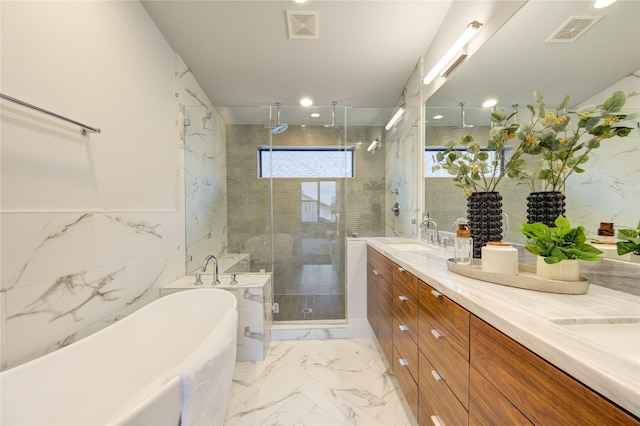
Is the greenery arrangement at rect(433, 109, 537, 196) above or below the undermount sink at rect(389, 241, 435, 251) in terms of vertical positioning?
above

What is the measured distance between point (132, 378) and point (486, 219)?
6.62 ft

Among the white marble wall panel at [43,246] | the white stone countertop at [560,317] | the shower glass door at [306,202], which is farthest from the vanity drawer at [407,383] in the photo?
the white marble wall panel at [43,246]

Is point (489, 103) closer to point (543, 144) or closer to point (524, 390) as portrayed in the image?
point (543, 144)

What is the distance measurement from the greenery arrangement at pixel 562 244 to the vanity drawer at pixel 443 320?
0.37 m

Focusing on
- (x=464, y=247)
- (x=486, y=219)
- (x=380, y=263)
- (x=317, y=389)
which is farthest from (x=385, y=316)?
(x=486, y=219)

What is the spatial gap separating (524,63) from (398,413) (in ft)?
6.87

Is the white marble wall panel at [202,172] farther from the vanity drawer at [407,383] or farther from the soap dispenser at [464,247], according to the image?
the soap dispenser at [464,247]

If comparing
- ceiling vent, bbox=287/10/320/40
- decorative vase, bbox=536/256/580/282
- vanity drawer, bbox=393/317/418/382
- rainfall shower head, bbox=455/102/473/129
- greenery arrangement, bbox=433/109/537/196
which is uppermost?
ceiling vent, bbox=287/10/320/40

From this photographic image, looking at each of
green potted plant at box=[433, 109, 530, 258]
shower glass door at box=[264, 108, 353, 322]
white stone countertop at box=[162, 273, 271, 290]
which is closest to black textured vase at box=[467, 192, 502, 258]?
green potted plant at box=[433, 109, 530, 258]

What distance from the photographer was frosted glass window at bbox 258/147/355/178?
10.1 feet

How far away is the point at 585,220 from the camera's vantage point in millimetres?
953

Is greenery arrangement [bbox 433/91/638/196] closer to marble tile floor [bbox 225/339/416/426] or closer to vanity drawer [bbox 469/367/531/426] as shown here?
vanity drawer [bbox 469/367/531/426]

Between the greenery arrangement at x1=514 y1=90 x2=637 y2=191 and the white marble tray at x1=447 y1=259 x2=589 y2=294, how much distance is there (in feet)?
1.43

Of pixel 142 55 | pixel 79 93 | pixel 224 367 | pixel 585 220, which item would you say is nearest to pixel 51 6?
pixel 79 93
